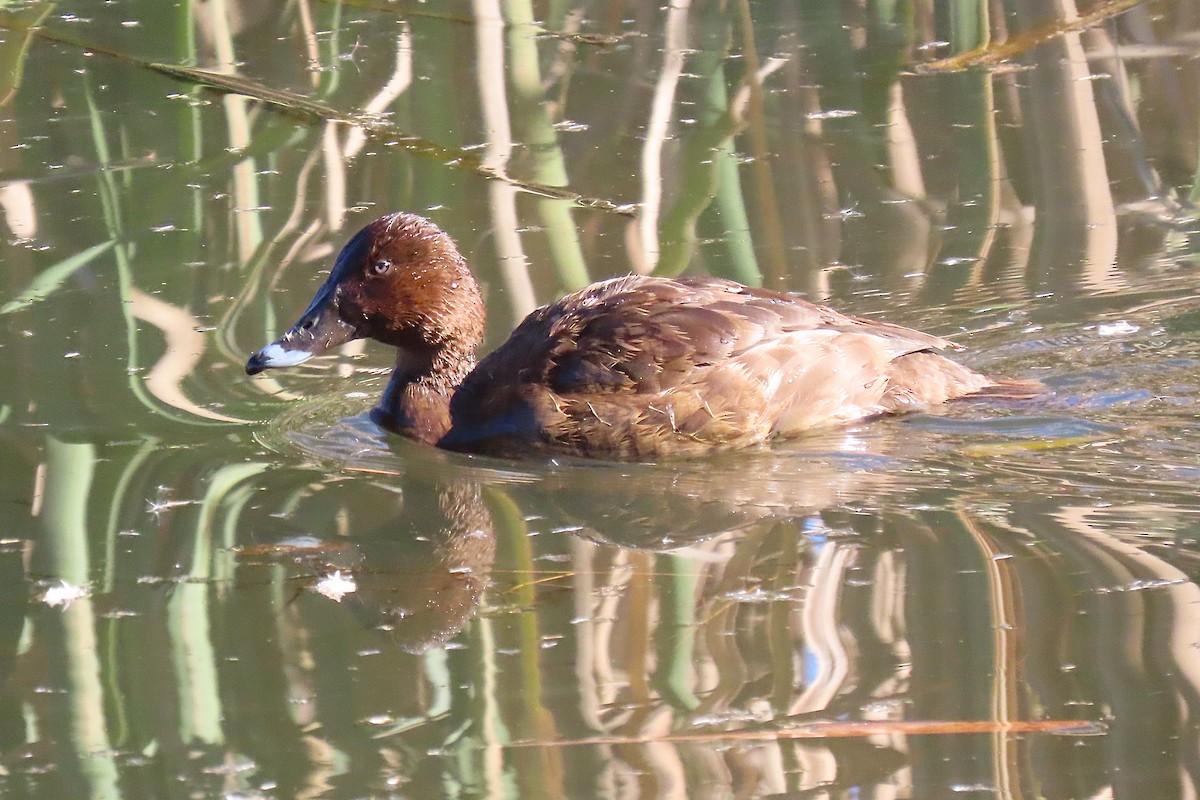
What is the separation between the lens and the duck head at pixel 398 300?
6.81m

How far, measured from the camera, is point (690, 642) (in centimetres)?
454

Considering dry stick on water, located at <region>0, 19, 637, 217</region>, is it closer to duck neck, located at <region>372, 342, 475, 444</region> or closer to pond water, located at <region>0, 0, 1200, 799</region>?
pond water, located at <region>0, 0, 1200, 799</region>

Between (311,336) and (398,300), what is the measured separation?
37cm

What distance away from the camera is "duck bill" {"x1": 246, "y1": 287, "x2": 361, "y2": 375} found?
21.9 feet

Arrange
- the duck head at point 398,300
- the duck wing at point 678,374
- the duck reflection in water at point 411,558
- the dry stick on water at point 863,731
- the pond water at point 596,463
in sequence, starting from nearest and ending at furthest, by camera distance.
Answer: the dry stick on water at point 863,731, the pond water at point 596,463, the duck reflection in water at point 411,558, the duck wing at point 678,374, the duck head at point 398,300

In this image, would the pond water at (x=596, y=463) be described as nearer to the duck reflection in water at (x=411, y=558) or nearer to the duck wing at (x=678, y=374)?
the duck reflection in water at (x=411, y=558)

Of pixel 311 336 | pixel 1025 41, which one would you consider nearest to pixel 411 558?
pixel 311 336

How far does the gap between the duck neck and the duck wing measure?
11 centimetres

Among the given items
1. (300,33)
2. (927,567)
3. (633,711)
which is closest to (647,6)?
(300,33)

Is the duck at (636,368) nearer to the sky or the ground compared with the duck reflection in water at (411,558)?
nearer to the sky

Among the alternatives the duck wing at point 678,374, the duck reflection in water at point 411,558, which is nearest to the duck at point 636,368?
the duck wing at point 678,374

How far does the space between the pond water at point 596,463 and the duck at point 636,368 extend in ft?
0.44

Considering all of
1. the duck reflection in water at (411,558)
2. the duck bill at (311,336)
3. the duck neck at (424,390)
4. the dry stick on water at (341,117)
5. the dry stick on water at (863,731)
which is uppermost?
the dry stick on water at (341,117)

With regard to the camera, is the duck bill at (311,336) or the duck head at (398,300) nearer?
the duck bill at (311,336)
